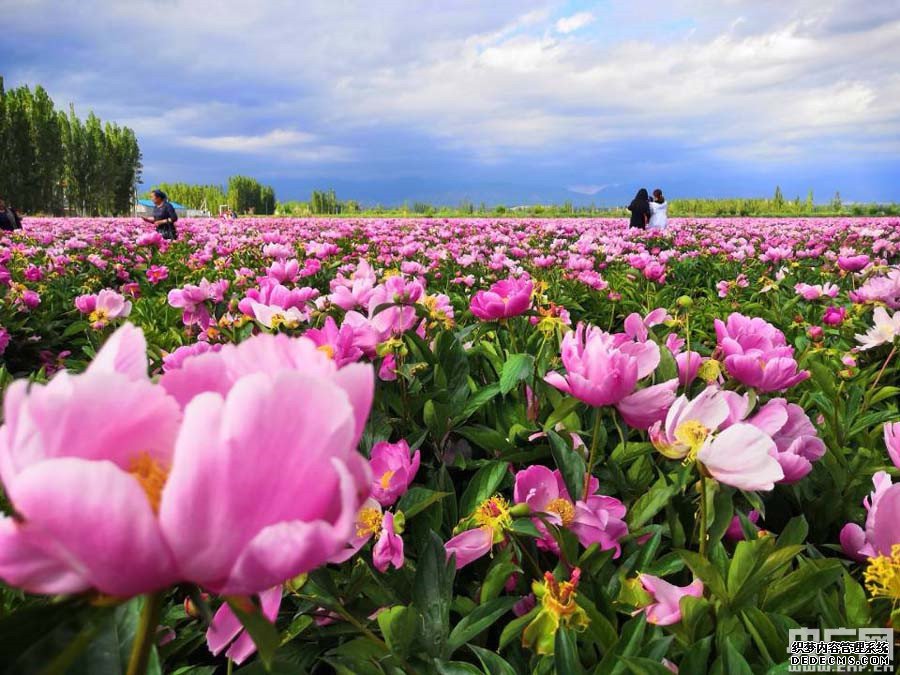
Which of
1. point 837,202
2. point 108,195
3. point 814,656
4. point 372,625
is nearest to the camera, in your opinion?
point 814,656

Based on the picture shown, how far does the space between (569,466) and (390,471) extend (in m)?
0.32

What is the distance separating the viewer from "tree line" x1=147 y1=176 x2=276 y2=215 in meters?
68.7

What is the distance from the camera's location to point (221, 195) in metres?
71.1

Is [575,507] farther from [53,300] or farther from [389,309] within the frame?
[53,300]

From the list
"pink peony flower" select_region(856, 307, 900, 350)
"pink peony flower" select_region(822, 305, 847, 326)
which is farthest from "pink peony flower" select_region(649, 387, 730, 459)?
"pink peony flower" select_region(822, 305, 847, 326)

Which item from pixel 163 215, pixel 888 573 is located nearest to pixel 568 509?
pixel 888 573

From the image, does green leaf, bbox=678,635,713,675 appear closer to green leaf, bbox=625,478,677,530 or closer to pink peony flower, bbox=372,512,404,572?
green leaf, bbox=625,478,677,530

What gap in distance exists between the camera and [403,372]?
4.49 feet

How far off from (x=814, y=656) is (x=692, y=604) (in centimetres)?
15

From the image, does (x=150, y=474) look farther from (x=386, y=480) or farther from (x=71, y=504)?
(x=386, y=480)

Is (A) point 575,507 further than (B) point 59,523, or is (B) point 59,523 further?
(A) point 575,507

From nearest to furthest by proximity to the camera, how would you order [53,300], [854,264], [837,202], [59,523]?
[59,523], [854,264], [53,300], [837,202]

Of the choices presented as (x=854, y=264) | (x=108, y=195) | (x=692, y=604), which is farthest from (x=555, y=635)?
(x=108, y=195)

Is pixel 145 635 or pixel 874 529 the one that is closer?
pixel 145 635
